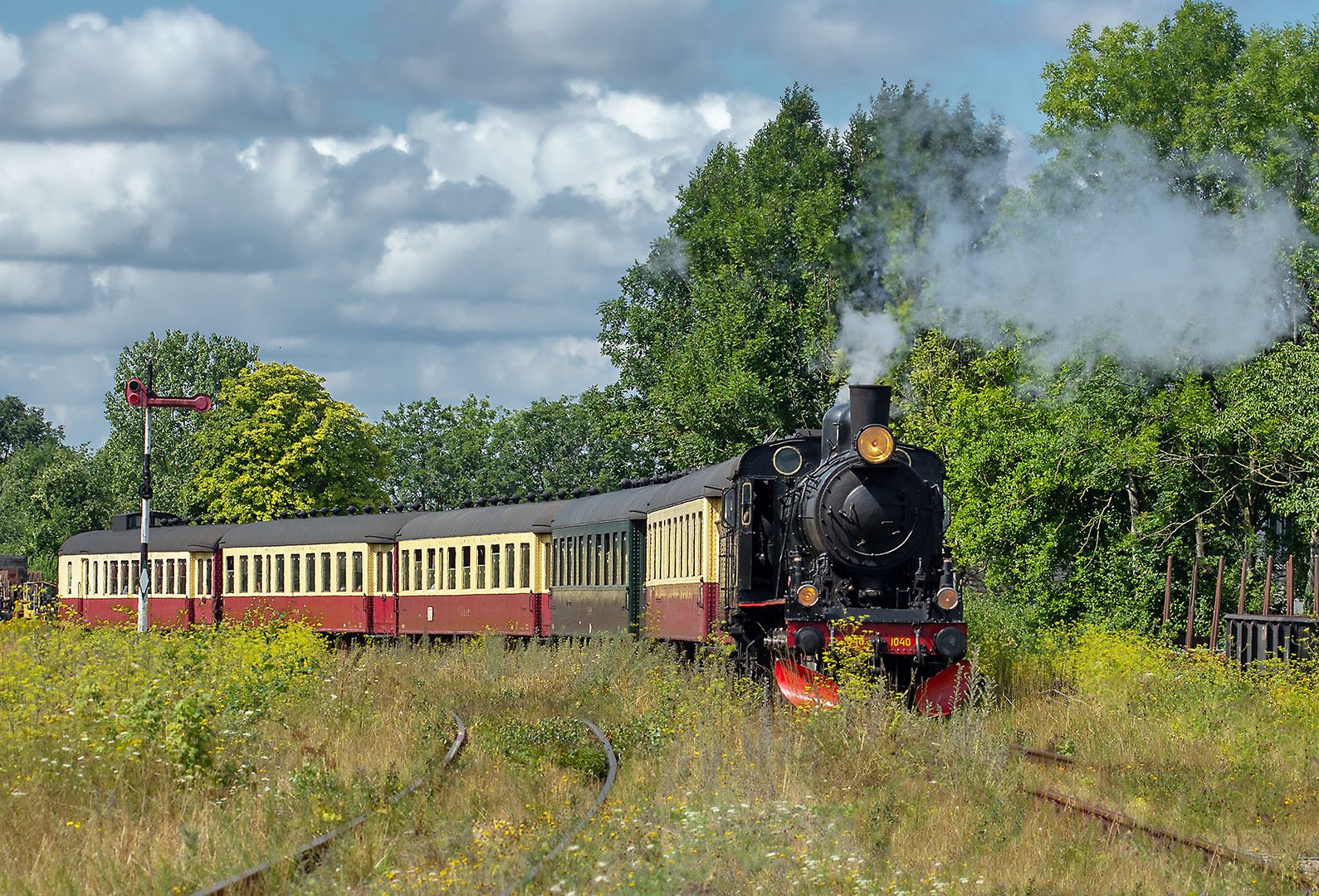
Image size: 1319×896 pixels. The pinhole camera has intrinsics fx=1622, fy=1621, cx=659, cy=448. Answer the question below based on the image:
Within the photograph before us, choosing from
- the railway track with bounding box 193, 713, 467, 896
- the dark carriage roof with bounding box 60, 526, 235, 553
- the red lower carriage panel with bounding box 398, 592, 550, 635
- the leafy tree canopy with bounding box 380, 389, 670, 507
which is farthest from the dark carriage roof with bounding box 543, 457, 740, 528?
the leafy tree canopy with bounding box 380, 389, 670, 507

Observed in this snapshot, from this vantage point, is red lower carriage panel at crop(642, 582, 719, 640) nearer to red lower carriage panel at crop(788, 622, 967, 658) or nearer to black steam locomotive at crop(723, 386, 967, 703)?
black steam locomotive at crop(723, 386, 967, 703)

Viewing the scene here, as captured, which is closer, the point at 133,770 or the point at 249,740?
the point at 133,770

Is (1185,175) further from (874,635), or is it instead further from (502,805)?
(502,805)

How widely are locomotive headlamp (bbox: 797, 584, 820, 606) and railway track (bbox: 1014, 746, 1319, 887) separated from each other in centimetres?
401

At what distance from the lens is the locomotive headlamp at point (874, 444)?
51.2 ft

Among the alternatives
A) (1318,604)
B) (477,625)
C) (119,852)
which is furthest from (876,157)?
(119,852)

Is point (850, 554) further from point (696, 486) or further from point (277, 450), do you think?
point (277, 450)

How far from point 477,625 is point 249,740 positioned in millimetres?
16528

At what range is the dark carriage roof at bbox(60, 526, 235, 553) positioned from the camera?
37031 millimetres

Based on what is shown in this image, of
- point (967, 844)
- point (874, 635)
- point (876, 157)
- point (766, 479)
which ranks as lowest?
point (967, 844)

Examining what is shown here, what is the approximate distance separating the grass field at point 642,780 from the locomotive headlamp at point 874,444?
2397mm

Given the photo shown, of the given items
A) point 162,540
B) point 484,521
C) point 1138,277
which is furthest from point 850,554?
point 162,540

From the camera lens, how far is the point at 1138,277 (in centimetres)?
2292

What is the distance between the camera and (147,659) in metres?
15.8
